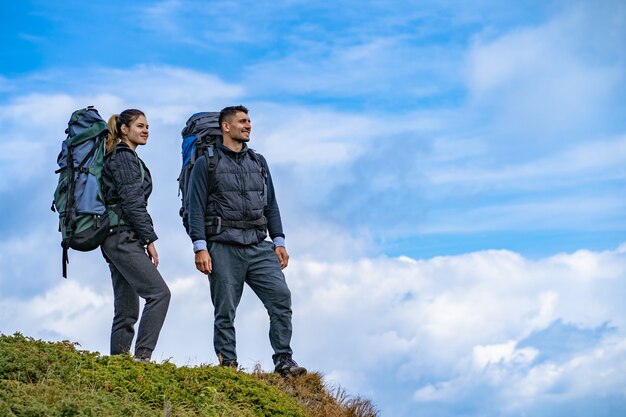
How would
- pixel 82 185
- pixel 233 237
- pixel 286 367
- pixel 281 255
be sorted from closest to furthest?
pixel 82 185, pixel 233 237, pixel 286 367, pixel 281 255

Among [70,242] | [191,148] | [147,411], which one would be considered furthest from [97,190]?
[147,411]

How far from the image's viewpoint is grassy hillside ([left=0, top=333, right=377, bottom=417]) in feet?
29.3

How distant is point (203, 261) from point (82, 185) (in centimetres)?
182

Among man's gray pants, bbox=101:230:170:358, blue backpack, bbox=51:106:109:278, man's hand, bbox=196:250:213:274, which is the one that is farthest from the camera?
man's hand, bbox=196:250:213:274

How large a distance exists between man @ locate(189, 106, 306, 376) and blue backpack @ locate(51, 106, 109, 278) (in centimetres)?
120

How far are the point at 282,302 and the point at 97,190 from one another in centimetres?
284

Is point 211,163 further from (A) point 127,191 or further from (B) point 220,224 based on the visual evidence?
(A) point 127,191

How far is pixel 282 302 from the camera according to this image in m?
12.3

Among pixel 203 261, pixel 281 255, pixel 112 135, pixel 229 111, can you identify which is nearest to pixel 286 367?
pixel 281 255

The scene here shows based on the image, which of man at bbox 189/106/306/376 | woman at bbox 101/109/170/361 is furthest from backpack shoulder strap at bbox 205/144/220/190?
woman at bbox 101/109/170/361

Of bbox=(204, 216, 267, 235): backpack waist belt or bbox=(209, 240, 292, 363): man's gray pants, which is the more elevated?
bbox=(204, 216, 267, 235): backpack waist belt

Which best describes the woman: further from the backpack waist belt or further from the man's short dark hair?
the man's short dark hair

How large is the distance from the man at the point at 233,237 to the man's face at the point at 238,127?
1 centimetres

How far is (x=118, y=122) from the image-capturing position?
12.0 m
